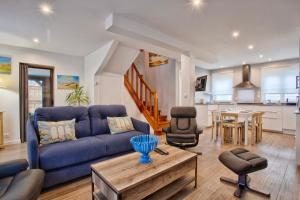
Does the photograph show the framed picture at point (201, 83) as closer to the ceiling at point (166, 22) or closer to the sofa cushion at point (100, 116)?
the ceiling at point (166, 22)

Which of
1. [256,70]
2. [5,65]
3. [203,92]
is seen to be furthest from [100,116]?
[256,70]

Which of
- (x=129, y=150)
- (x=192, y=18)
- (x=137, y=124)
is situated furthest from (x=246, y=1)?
(x=129, y=150)

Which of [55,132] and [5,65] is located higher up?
[5,65]

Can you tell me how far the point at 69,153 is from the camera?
207cm

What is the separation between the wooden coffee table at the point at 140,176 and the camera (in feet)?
4.52

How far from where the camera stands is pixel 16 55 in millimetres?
3998

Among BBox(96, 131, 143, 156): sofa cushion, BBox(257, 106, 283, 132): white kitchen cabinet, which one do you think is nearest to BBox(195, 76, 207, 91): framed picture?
BBox(257, 106, 283, 132): white kitchen cabinet

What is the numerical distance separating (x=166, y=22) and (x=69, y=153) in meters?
2.67

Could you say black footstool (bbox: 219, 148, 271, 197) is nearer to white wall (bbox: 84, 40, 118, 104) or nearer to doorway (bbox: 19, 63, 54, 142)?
white wall (bbox: 84, 40, 118, 104)

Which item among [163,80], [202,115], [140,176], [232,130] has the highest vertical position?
[163,80]

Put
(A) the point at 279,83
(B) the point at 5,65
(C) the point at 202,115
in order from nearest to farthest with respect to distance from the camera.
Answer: (B) the point at 5,65 → (A) the point at 279,83 → (C) the point at 202,115

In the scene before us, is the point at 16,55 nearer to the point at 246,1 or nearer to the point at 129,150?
the point at 129,150

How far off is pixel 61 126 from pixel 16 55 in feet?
9.64

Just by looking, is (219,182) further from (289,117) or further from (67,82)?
(67,82)
